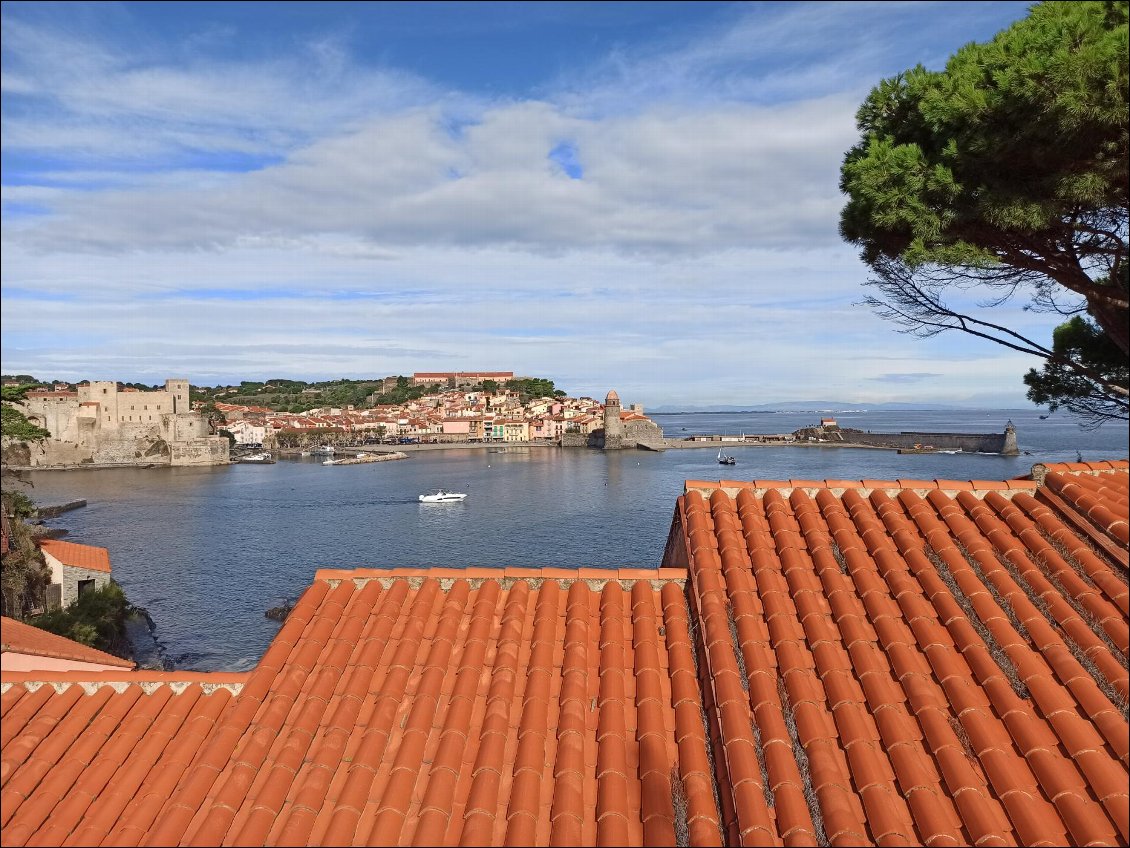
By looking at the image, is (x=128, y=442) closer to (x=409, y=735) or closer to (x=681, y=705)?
(x=409, y=735)

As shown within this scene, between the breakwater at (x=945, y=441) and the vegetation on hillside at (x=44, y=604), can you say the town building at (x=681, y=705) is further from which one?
the breakwater at (x=945, y=441)

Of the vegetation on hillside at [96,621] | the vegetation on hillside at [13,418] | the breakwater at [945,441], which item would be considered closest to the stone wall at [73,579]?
the vegetation on hillside at [96,621]

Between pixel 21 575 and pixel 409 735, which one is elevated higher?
pixel 409 735

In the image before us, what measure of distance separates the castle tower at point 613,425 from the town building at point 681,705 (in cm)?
9185

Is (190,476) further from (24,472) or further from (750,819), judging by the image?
(750,819)

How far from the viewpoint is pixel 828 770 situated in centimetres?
300

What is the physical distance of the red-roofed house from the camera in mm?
18594

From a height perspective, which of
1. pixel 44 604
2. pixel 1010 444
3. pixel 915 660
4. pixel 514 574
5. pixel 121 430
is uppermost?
pixel 514 574

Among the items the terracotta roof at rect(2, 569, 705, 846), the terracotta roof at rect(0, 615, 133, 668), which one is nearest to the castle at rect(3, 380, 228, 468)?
the terracotta roof at rect(0, 615, 133, 668)

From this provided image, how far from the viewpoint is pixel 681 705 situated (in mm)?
3561

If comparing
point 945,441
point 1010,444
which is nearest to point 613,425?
point 945,441

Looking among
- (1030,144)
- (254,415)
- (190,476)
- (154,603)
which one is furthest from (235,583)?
(254,415)

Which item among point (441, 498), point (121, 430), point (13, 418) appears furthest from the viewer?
point (121, 430)

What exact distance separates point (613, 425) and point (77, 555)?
8040 centimetres
